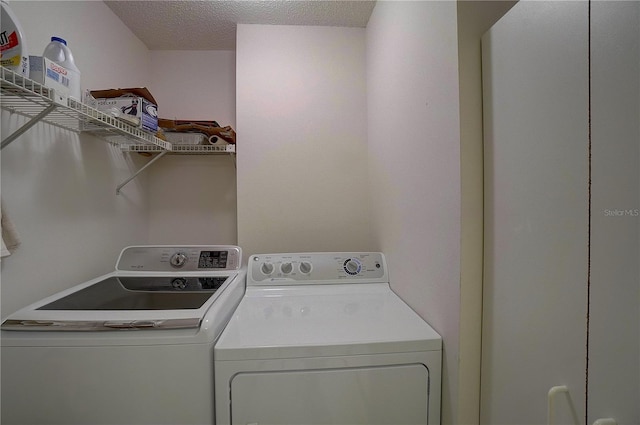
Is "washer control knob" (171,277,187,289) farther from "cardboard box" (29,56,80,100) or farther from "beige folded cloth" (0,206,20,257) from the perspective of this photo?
"cardboard box" (29,56,80,100)

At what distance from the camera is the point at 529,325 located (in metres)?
0.61

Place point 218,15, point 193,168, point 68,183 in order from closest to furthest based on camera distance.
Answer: point 68,183 < point 218,15 < point 193,168

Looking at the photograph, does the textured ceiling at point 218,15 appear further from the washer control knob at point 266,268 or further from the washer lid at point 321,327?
the washer lid at point 321,327

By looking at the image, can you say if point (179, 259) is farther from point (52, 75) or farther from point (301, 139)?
point (301, 139)

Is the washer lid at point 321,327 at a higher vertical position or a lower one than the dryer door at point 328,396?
higher

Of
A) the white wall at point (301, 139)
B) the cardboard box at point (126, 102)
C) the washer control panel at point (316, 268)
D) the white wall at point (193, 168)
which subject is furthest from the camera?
the white wall at point (193, 168)

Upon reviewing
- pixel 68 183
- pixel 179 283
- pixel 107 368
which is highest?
pixel 68 183

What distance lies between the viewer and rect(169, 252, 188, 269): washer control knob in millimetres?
1396

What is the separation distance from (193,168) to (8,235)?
1.09 meters

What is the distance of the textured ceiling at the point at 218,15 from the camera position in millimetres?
1470

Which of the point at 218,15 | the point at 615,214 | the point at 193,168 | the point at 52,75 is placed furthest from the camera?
the point at 193,168

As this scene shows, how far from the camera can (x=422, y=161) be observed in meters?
0.95

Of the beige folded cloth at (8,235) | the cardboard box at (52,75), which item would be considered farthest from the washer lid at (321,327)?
the cardboard box at (52,75)

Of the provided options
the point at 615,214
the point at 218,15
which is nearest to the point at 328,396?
the point at 615,214
